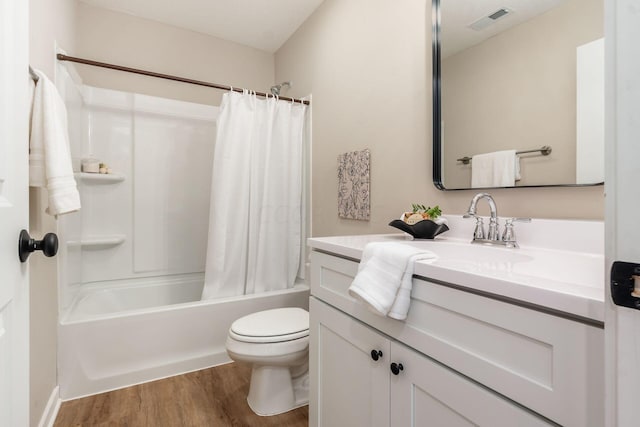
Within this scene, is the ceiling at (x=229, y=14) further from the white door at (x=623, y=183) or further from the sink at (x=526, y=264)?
the white door at (x=623, y=183)

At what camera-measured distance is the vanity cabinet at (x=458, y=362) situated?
52 cm

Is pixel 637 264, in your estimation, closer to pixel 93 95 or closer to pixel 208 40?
pixel 93 95

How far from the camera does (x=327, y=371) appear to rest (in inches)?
46.3

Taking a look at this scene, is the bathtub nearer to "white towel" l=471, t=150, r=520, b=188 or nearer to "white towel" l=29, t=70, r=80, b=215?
"white towel" l=29, t=70, r=80, b=215

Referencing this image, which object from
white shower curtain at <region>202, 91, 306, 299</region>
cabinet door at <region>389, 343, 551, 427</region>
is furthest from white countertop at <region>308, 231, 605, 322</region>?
white shower curtain at <region>202, 91, 306, 299</region>

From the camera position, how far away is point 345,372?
3.52 feet

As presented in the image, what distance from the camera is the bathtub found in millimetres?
1734

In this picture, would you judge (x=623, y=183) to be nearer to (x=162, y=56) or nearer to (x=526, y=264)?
(x=526, y=264)

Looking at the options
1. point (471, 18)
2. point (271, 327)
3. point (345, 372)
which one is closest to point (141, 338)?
point (271, 327)

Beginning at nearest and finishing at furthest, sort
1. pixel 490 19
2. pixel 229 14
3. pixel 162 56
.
A: pixel 490 19 → pixel 229 14 → pixel 162 56

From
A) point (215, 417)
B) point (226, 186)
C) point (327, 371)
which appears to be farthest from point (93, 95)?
point (327, 371)

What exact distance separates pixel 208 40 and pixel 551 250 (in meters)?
3.00

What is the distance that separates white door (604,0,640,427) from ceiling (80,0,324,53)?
93.4 inches

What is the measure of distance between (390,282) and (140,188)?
2434mm
